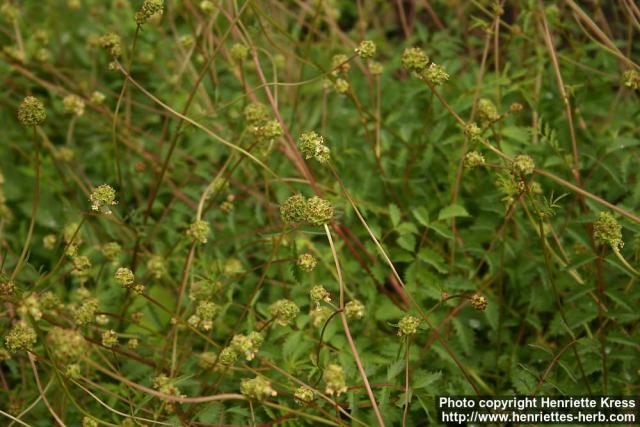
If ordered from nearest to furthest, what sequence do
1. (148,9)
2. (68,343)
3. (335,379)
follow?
(68,343) → (335,379) → (148,9)

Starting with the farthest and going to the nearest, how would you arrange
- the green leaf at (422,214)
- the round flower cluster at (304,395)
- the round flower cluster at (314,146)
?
1. the green leaf at (422,214)
2. the round flower cluster at (314,146)
3. the round flower cluster at (304,395)

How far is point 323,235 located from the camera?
2900 mm

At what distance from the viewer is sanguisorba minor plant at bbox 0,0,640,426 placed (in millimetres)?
2156

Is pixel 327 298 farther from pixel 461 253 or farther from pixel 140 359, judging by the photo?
pixel 461 253

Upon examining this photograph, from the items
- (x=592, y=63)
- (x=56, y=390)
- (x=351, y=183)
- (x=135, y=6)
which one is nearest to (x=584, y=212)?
(x=592, y=63)

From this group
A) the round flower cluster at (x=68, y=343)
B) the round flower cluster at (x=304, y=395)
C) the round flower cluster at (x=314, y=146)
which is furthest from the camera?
the round flower cluster at (x=314, y=146)

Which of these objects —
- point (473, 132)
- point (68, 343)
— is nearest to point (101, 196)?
point (68, 343)

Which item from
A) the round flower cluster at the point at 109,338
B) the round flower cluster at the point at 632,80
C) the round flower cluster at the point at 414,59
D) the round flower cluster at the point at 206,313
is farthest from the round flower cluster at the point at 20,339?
the round flower cluster at the point at 632,80

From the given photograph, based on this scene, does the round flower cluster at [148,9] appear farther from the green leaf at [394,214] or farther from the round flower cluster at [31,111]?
the green leaf at [394,214]

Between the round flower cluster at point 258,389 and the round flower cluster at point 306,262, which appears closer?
the round flower cluster at point 258,389

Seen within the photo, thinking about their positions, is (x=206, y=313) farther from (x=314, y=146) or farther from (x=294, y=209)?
(x=314, y=146)

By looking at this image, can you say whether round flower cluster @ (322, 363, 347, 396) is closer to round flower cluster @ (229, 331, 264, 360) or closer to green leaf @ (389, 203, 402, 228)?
round flower cluster @ (229, 331, 264, 360)

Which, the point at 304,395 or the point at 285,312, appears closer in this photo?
the point at 304,395

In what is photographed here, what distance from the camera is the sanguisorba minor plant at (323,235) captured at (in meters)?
2.16
